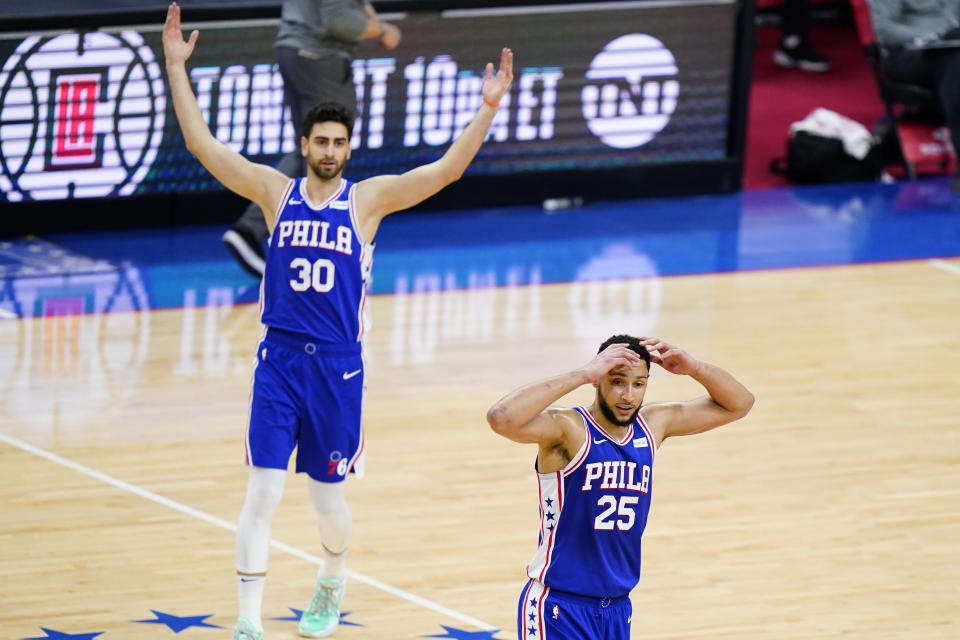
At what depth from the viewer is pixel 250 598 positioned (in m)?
5.70

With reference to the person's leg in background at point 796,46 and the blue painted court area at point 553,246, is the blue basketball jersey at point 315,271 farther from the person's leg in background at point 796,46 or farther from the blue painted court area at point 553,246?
the person's leg in background at point 796,46

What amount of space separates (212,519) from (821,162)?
26.3 ft

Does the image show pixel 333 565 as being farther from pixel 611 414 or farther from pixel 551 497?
pixel 611 414

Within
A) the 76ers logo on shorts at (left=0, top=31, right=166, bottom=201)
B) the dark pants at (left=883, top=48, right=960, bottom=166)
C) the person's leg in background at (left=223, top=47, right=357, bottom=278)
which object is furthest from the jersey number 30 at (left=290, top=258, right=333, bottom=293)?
the dark pants at (left=883, top=48, right=960, bottom=166)

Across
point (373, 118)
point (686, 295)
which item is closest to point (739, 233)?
point (686, 295)

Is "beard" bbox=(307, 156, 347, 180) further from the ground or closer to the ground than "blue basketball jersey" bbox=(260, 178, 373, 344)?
further from the ground

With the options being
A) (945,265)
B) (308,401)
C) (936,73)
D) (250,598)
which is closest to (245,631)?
(250,598)

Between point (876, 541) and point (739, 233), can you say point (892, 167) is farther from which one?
point (876, 541)

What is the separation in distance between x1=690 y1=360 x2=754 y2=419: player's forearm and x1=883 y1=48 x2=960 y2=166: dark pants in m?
8.35

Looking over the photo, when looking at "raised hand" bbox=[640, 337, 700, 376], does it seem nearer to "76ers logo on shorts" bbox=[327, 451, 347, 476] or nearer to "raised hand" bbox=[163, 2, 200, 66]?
"76ers logo on shorts" bbox=[327, 451, 347, 476]

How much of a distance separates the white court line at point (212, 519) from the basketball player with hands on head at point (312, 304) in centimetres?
53

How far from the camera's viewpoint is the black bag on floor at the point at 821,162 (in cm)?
1364

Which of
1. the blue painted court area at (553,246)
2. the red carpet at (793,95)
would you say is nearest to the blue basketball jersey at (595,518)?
the blue painted court area at (553,246)

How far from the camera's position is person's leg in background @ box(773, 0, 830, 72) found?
637 inches
